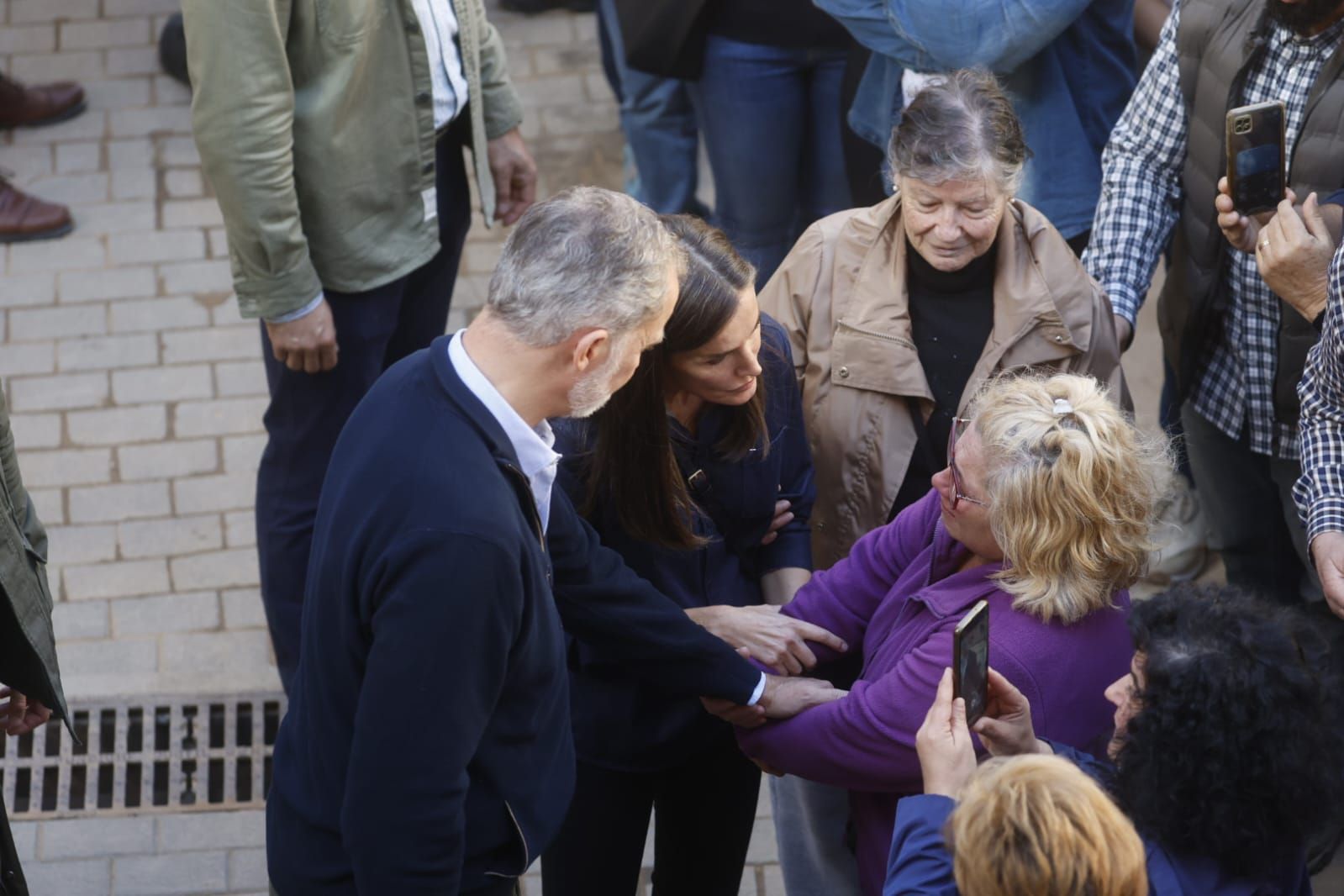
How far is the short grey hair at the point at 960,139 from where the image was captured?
2955 mm

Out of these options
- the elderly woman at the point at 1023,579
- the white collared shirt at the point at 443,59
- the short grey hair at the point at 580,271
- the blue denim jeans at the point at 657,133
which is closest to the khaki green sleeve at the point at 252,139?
the white collared shirt at the point at 443,59

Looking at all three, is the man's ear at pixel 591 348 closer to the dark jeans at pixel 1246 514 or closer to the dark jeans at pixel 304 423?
the dark jeans at pixel 304 423

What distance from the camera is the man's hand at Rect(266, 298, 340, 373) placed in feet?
11.2

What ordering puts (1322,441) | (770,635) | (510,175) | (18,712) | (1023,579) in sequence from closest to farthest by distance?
(1023,579) < (770,635) < (18,712) < (1322,441) < (510,175)

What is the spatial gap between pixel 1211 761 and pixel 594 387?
3.24ft

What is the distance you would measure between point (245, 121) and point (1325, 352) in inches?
86.9

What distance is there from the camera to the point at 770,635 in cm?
273

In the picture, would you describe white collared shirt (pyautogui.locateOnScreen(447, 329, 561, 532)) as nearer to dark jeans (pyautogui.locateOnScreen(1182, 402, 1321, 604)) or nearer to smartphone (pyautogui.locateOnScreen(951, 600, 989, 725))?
smartphone (pyautogui.locateOnScreen(951, 600, 989, 725))

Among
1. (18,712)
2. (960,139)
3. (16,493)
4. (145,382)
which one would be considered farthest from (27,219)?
(960,139)

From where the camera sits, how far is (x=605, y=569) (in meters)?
2.56

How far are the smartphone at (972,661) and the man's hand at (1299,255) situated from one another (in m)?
1.20

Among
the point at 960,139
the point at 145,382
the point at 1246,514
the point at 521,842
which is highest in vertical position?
the point at 960,139

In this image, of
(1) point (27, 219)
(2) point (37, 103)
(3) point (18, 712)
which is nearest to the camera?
(3) point (18, 712)

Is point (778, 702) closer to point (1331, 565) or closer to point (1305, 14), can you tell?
point (1331, 565)
